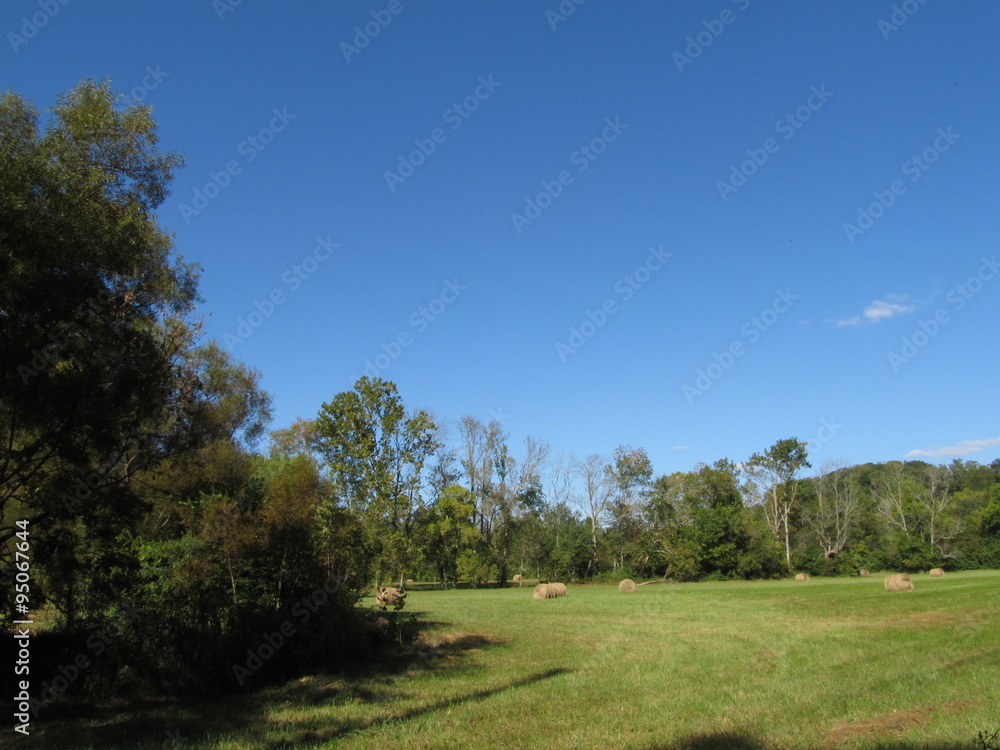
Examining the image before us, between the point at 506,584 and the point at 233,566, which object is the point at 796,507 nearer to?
the point at 506,584

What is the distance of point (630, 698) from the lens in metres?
11.0

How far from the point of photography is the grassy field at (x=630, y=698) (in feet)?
28.1

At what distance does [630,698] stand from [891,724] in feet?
13.1

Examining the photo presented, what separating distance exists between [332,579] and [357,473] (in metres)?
14.9

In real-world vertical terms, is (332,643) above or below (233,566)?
below

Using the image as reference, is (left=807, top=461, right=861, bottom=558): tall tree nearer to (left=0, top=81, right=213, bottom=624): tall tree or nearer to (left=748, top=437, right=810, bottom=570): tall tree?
(left=748, top=437, right=810, bottom=570): tall tree

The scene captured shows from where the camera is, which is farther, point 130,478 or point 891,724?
point 130,478

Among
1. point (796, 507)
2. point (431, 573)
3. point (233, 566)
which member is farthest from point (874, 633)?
point (796, 507)

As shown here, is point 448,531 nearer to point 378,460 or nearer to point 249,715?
point 378,460

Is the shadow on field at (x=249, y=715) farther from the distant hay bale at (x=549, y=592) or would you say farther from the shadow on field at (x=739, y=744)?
the distant hay bale at (x=549, y=592)

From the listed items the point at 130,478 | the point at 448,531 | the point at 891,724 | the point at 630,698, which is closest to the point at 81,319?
the point at 130,478

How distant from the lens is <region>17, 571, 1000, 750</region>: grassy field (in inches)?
337

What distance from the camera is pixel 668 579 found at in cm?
6366

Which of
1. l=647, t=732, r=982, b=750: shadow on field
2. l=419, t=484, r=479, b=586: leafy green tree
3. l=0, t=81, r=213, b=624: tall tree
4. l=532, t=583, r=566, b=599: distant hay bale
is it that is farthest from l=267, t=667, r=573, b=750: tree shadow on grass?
l=419, t=484, r=479, b=586: leafy green tree
